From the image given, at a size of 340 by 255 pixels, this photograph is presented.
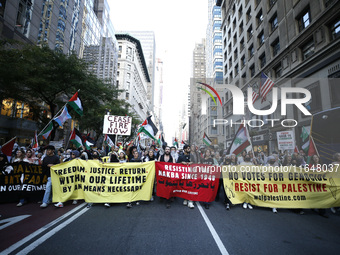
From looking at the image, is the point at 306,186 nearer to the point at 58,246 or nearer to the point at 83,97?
the point at 58,246

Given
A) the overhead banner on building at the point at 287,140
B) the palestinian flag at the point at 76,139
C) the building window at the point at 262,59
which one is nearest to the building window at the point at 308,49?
the building window at the point at 262,59

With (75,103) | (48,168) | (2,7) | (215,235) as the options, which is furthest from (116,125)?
(2,7)

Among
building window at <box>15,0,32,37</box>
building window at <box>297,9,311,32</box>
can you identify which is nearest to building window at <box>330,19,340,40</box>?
building window at <box>297,9,311,32</box>

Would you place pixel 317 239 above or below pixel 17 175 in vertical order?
below

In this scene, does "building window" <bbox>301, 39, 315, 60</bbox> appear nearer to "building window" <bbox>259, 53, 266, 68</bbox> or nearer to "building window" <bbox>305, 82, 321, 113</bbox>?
"building window" <bbox>305, 82, 321, 113</bbox>

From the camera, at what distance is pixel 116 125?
434 inches

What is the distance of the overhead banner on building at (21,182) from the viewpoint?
5.91 metres

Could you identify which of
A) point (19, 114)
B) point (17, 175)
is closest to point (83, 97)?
point (19, 114)

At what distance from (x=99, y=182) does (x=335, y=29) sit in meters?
17.2

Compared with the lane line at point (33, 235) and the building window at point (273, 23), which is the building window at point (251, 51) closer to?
the building window at point (273, 23)

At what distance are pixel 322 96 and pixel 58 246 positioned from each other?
54.1 ft

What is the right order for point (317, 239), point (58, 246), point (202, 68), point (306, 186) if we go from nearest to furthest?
point (58, 246)
point (317, 239)
point (306, 186)
point (202, 68)

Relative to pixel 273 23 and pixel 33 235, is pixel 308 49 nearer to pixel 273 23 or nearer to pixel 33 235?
pixel 273 23

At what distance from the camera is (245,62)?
2659cm
